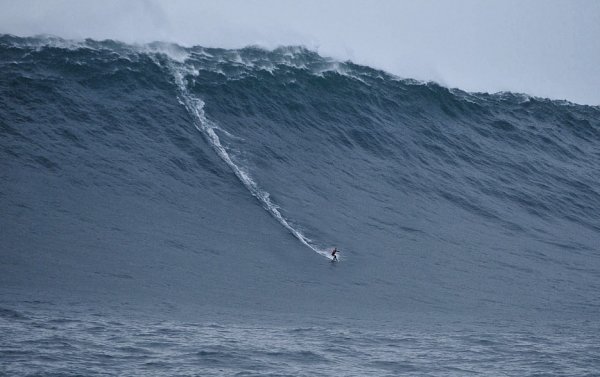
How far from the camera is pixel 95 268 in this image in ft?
57.8

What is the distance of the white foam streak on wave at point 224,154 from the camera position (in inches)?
867

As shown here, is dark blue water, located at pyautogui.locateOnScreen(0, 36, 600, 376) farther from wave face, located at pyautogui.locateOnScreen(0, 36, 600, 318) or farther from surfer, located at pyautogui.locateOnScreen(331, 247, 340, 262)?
surfer, located at pyautogui.locateOnScreen(331, 247, 340, 262)

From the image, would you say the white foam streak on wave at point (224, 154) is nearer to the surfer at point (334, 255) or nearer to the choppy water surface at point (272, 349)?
the surfer at point (334, 255)

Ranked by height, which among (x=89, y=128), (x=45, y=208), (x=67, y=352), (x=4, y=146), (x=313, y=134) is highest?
(x=313, y=134)

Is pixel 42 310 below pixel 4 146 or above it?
below

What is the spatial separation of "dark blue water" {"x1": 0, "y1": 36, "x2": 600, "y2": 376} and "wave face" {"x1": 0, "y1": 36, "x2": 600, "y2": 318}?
0.09m

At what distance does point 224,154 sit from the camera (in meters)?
25.6

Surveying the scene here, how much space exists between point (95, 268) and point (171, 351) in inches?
206

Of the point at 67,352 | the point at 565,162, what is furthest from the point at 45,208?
the point at 565,162

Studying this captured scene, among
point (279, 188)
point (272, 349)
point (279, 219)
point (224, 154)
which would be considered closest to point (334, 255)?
point (279, 219)

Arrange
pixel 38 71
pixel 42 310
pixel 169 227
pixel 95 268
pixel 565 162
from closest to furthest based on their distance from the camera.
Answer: pixel 42 310 → pixel 95 268 → pixel 169 227 → pixel 38 71 → pixel 565 162

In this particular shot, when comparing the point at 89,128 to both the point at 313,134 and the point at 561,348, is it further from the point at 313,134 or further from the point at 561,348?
the point at 561,348

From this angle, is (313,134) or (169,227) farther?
(313,134)

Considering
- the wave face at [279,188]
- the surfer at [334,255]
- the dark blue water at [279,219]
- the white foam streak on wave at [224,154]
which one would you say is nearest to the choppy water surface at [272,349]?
the dark blue water at [279,219]
